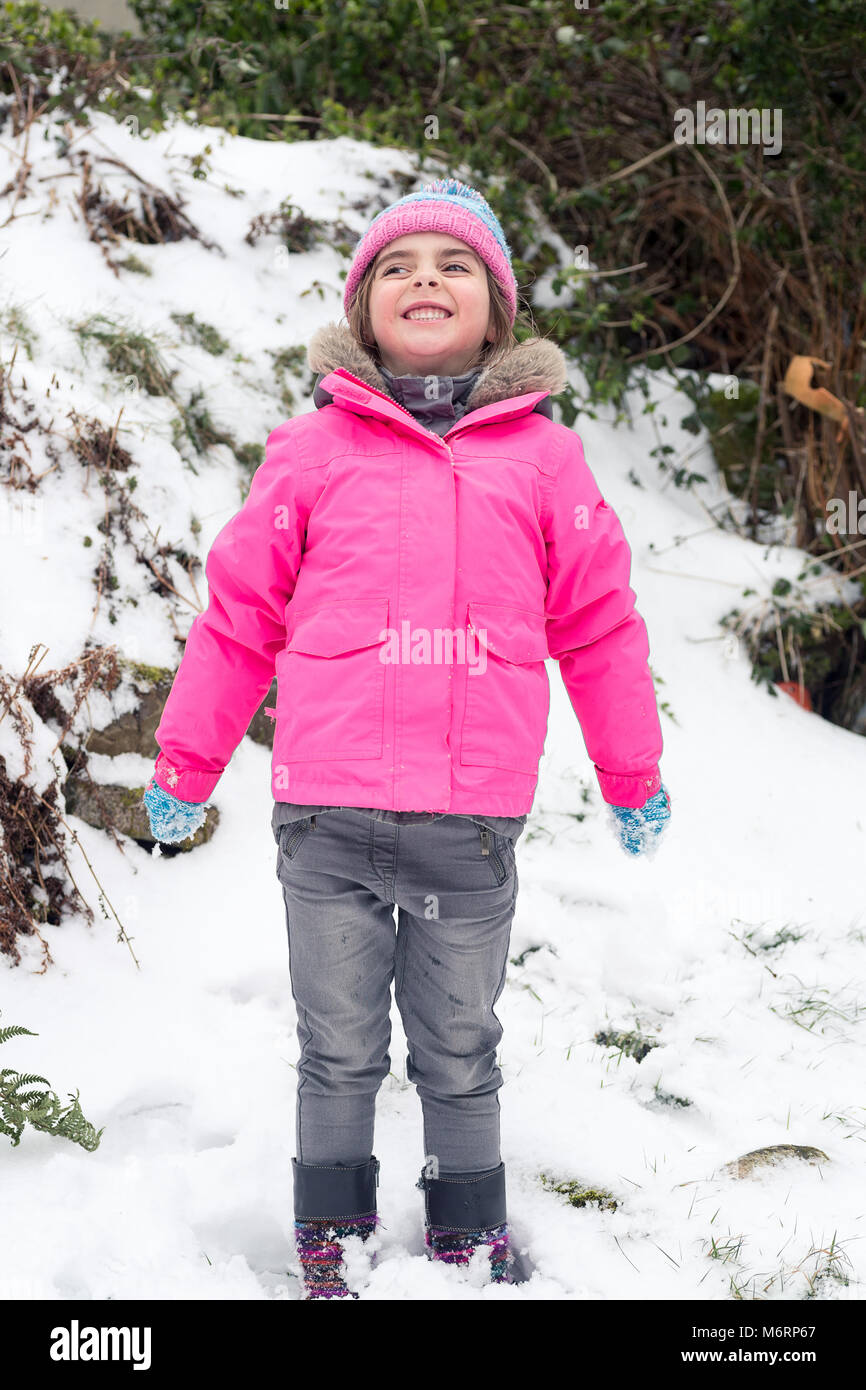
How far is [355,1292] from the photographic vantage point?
65.6 inches

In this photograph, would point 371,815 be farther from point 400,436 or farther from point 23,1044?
point 23,1044

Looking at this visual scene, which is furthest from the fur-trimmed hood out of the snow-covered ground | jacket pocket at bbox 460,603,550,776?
the snow-covered ground

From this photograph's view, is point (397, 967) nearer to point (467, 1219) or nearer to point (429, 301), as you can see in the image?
point (467, 1219)

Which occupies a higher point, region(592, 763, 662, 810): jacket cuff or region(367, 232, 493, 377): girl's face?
region(367, 232, 493, 377): girl's face

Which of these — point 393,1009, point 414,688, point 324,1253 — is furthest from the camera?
point 393,1009

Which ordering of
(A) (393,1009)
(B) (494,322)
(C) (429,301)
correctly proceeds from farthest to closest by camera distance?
(A) (393,1009), (B) (494,322), (C) (429,301)

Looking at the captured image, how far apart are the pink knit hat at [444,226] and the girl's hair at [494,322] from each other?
1cm

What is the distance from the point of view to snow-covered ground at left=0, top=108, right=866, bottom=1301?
178 centimetres

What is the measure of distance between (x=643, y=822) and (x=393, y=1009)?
3.19 ft

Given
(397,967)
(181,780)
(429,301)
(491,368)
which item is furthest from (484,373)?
(397,967)

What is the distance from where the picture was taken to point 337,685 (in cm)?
160

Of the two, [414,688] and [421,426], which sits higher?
[421,426]

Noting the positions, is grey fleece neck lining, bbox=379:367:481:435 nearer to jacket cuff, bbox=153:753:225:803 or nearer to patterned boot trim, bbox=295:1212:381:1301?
jacket cuff, bbox=153:753:225:803

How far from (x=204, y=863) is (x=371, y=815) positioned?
1.28 meters
